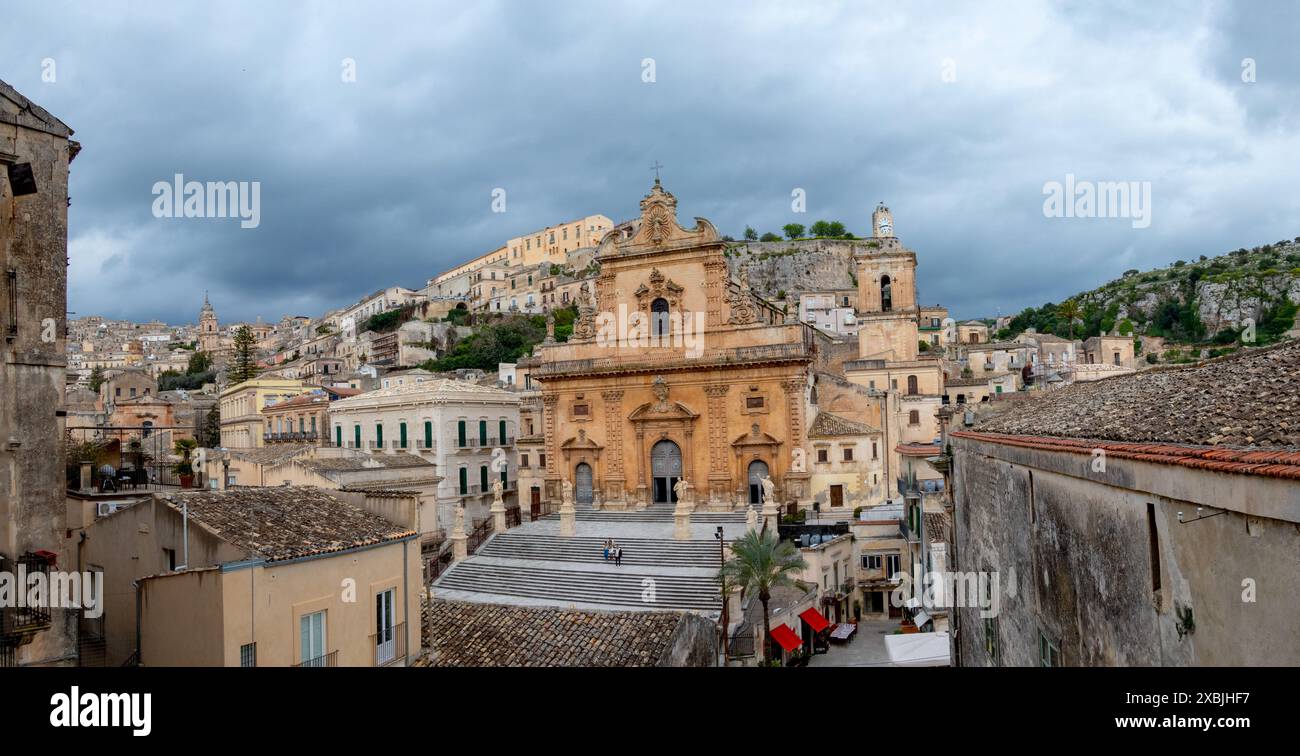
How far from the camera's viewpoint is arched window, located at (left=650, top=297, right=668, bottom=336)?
1438 inches

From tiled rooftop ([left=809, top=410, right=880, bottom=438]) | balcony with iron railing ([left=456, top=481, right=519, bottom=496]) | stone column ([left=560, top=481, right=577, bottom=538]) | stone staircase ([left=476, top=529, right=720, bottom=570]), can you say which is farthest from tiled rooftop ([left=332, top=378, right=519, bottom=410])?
tiled rooftop ([left=809, top=410, right=880, bottom=438])

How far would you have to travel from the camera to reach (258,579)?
10.6 meters

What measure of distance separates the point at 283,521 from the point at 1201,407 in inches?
485

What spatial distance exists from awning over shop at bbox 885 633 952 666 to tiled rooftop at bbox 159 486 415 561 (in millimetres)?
10935

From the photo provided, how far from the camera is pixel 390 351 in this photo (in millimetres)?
97625

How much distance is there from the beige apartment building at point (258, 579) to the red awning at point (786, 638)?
10.8 m

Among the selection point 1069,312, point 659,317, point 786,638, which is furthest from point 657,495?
point 1069,312

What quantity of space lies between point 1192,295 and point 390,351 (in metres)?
91.5

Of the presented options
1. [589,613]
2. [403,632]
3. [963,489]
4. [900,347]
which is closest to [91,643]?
[403,632]

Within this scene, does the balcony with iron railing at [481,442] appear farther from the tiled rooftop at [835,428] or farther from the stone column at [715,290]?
the tiled rooftop at [835,428]

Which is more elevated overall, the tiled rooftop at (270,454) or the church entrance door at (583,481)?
the tiled rooftop at (270,454)

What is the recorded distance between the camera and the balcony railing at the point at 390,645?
1280cm

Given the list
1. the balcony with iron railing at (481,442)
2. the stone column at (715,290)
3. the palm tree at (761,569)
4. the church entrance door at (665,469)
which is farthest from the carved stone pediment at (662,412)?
the palm tree at (761,569)
